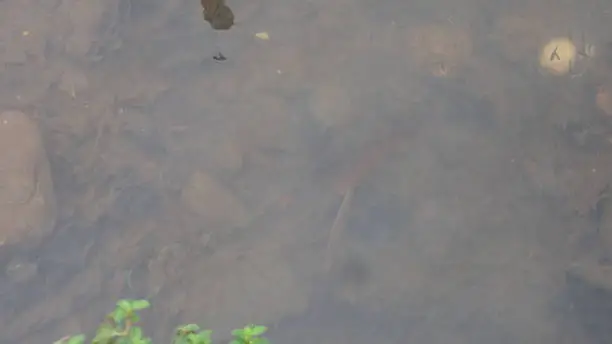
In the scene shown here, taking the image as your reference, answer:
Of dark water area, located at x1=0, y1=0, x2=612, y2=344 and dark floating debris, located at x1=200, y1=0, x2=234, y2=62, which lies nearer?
dark water area, located at x1=0, y1=0, x2=612, y2=344

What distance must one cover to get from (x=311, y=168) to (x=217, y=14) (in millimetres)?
665

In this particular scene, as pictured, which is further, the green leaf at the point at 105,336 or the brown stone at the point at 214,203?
the brown stone at the point at 214,203

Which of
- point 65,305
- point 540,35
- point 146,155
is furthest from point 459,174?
point 65,305

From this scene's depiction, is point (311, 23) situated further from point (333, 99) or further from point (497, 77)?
point (497, 77)

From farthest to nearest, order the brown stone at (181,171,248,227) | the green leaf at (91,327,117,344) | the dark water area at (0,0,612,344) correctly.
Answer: the brown stone at (181,171,248,227), the dark water area at (0,0,612,344), the green leaf at (91,327,117,344)

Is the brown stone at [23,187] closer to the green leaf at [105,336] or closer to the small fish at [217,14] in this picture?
the small fish at [217,14]

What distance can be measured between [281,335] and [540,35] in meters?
1.36

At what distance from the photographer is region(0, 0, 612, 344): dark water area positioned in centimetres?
240

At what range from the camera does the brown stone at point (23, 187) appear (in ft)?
7.98

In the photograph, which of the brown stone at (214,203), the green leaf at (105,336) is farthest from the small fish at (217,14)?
the green leaf at (105,336)

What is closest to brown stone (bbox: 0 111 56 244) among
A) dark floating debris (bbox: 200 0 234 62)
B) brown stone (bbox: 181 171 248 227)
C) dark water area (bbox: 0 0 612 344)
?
dark water area (bbox: 0 0 612 344)

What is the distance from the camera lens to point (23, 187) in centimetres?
246

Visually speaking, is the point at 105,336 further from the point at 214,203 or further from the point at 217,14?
the point at 217,14

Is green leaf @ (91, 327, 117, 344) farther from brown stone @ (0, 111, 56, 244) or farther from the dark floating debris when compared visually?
the dark floating debris
